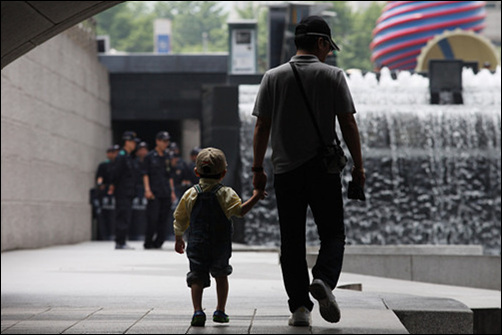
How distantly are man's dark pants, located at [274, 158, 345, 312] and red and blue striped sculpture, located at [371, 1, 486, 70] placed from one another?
1396 inches

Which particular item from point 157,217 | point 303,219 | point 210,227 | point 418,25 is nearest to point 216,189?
point 210,227

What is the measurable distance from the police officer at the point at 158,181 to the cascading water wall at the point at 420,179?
3119 millimetres

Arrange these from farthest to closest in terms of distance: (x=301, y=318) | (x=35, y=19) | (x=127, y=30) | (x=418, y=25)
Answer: (x=127, y=30)
(x=418, y=25)
(x=35, y=19)
(x=301, y=318)

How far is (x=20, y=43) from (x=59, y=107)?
12.1 m

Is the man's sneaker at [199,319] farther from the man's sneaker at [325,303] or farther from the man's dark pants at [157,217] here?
the man's dark pants at [157,217]

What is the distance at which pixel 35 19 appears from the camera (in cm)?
649

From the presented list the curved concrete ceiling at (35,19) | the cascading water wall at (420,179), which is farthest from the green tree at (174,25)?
the curved concrete ceiling at (35,19)

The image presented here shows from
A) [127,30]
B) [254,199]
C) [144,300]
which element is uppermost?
[127,30]

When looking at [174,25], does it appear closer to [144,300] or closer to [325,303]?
[144,300]

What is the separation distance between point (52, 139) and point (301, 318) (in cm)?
1311

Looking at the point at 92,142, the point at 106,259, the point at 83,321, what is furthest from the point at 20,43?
the point at 92,142

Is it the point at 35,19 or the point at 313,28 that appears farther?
the point at 35,19

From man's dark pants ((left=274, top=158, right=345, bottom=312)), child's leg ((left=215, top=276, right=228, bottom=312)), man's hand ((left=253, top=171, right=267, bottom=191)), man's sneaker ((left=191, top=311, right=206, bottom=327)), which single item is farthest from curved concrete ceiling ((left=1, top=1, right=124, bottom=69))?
man's sneaker ((left=191, top=311, right=206, bottom=327))

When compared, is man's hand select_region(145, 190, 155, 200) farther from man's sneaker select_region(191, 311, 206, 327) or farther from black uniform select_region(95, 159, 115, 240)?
man's sneaker select_region(191, 311, 206, 327)
